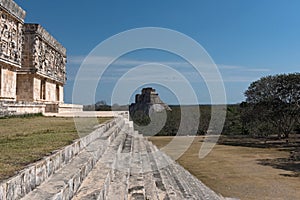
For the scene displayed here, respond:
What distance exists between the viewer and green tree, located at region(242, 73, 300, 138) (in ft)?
82.2

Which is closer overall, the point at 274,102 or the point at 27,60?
the point at 27,60

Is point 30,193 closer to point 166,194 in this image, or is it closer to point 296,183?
point 166,194

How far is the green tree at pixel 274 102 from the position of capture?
82.2 ft

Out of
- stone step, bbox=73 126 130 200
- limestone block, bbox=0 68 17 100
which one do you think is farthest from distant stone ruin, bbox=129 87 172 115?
stone step, bbox=73 126 130 200

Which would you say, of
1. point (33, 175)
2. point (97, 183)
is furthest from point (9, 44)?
point (33, 175)

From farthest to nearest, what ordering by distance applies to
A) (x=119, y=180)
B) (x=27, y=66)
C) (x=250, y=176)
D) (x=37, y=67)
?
1. (x=37, y=67)
2. (x=27, y=66)
3. (x=250, y=176)
4. (x=119, y=180)

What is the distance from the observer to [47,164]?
296 cm

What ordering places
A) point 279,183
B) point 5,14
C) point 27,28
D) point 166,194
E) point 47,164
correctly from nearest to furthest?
point 47,164
point 166,194
point 279,183
point 5,14
point 27,28

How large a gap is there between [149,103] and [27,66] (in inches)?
947

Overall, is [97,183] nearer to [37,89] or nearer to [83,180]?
[83,180]

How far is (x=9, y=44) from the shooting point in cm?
1495

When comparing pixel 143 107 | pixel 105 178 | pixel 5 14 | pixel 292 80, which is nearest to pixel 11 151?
pixel 105 178

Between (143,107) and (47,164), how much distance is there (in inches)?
1520

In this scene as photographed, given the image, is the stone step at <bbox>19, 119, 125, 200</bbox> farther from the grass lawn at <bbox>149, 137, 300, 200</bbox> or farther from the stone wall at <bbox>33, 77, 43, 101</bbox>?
the stone wall at <bbox>33, 77, 43, 101</bbox>
